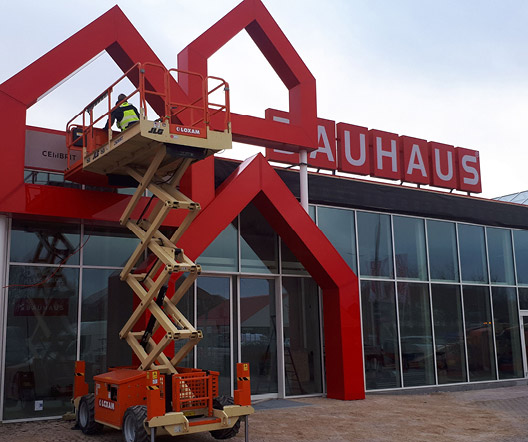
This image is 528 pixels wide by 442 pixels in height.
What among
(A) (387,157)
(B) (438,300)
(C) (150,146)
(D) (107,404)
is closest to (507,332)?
(B) (438,300)

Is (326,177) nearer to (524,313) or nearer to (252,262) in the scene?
(252,262)

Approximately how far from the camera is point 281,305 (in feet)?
51.0

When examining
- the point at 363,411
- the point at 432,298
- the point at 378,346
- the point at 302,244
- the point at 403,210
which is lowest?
the point at 363,411

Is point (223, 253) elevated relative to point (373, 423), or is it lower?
elevated

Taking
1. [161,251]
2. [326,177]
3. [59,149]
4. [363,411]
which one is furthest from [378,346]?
[59,149]

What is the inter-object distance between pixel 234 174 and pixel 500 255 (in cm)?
1082

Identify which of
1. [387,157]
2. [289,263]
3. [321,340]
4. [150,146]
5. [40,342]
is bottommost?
[321,340]

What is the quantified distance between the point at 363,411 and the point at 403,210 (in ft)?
22.3

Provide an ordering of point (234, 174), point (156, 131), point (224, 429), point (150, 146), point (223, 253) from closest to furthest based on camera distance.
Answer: point (156, 131) < point (224, 429) < point (150, 146) < point (234, 174) < point (223, 253)

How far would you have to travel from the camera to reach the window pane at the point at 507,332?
1945 centimetres

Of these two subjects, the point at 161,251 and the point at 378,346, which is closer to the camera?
the point at 161,251

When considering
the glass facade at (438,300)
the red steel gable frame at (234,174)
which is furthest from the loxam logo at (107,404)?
the glass facade at (438,300)

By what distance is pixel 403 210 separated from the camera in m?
18.0

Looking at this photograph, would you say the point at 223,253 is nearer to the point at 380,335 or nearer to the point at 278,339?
the point at 278,339
